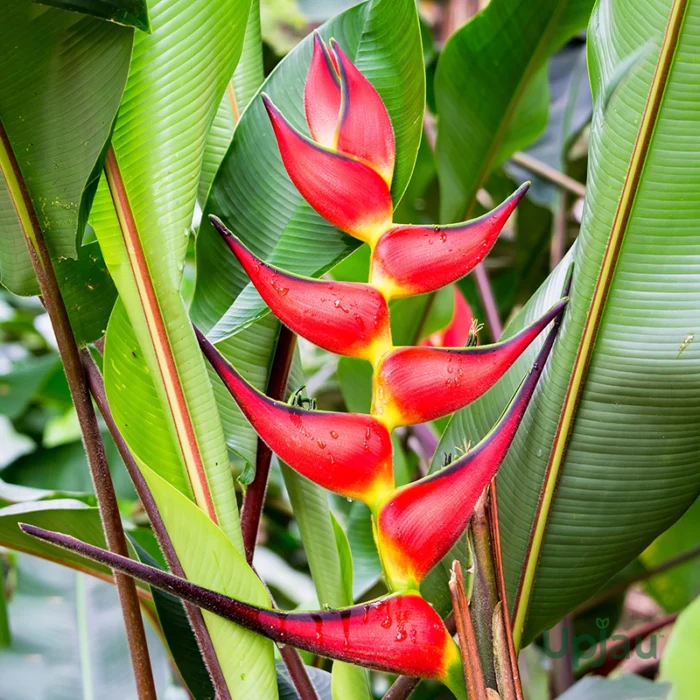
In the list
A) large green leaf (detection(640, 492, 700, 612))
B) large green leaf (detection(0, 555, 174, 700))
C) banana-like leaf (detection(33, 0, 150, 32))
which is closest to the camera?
banana-like leaf (detection(33, 0, 150, 32))

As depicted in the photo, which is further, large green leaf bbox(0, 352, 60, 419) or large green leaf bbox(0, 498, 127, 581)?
large green leaf bbox(0, 352, 60, 419)

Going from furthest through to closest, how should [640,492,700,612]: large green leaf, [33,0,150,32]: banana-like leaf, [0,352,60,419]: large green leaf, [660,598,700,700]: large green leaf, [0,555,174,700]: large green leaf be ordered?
[0,352,60,419]: large green leaf < [640,492,700,612]: large green leaf < [0,555,174,700]: large green leaf < [33,0,150,32]: banana-like leaf < [660,598,700,700]: large green leaf

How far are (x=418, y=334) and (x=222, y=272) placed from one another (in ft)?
1.16

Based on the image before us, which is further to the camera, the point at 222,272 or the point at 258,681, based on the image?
the point at 222,272

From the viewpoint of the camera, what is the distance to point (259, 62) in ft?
2.01

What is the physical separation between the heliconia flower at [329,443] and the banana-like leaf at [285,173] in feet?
0.45

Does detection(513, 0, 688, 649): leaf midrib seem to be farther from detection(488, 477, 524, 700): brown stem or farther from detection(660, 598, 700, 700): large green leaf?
detection(660, 598, 700, 700): large green leaf

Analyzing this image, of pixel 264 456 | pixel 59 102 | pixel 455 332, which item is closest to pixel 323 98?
pixel 59 102

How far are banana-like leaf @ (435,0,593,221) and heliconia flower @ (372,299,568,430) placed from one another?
1.51ft

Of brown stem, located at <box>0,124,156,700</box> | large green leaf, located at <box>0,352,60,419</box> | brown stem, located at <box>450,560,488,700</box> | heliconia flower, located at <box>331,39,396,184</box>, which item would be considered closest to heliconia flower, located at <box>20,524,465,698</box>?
brown stem, located at <box>450,560,488,700</box>

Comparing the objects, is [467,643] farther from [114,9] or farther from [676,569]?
[676,569]

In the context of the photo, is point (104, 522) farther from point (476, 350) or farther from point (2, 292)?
point (2, 292)

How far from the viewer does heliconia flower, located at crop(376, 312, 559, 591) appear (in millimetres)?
327

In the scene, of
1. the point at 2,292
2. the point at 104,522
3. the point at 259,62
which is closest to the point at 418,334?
the point at 259,62
